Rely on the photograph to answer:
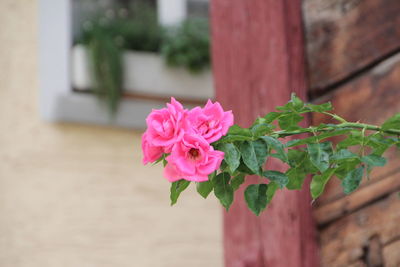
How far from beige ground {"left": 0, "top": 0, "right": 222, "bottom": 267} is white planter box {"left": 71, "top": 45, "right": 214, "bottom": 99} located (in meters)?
0.22

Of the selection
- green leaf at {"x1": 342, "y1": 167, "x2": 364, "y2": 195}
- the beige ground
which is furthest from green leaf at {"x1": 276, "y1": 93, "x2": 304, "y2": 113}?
the beige ground

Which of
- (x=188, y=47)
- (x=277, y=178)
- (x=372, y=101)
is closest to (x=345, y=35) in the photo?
(x=372, y=101)

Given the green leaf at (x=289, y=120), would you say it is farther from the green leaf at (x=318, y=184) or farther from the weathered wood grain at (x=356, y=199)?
the weathered wood grain at (x=356, y=199)

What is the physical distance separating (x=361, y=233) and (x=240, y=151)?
23.9 inches

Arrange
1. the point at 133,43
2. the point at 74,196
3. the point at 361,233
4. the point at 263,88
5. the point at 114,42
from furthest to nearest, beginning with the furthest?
the point at 133,43 → the point at 114,42 → the point at 74,196 → the point at 263,88 → the point at 361,233

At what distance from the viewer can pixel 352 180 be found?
1118 millimetres

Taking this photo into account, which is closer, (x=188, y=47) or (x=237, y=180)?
(x=237, y=180)

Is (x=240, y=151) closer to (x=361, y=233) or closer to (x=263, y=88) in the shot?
(x=361, y=233)

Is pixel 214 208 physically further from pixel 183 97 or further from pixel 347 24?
pixel 347 24

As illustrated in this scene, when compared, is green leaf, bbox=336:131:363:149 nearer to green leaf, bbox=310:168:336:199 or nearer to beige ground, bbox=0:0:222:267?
green leaf, bbox=310:168:336:199

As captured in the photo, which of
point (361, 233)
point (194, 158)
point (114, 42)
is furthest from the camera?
point (114, 42)

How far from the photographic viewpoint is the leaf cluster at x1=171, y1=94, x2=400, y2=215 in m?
1.05

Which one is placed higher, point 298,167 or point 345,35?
point 345,35

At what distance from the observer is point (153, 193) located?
4613 mm
